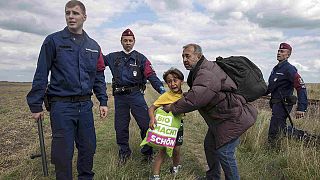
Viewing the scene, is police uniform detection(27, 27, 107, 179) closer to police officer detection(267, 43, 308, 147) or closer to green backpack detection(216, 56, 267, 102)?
green backpack detection(216, 56, 267, 102)

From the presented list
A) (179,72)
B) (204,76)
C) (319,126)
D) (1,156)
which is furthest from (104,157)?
(319,126)

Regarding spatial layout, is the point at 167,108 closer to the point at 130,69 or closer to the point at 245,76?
the point at 245,76

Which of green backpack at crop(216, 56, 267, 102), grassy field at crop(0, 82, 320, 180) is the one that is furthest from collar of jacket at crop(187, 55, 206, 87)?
grassy field at crop(0, 82, 320, 180)

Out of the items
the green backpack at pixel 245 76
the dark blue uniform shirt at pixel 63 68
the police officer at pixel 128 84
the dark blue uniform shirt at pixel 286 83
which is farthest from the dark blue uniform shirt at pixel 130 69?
the dark blue uniform shirt at pixel 286 83

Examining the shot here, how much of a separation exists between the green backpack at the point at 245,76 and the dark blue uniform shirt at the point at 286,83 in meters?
2.44

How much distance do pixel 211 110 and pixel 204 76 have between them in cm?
53

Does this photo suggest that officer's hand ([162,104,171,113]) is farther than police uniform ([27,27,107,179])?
Yes

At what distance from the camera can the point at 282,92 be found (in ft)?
21.8

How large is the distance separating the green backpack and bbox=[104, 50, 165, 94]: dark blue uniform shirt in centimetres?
180

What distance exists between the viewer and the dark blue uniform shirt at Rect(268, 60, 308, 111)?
632cm

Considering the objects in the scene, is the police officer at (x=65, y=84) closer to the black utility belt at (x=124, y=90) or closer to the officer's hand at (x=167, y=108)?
the officer's hand at (x=167, y=108)

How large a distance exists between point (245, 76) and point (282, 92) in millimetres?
2854

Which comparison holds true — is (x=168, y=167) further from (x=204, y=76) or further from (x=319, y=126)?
(x=319, y=126)

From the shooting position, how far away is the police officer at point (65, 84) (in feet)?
12.7
